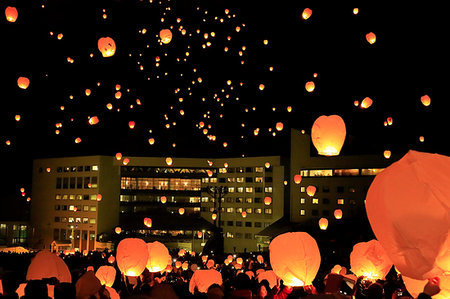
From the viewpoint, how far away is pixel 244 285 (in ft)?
15.6

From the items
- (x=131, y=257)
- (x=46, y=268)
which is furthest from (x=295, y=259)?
(x=131, y=257)

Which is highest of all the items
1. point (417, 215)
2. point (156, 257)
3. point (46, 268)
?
point (417, 215)

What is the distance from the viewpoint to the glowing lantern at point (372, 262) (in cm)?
691

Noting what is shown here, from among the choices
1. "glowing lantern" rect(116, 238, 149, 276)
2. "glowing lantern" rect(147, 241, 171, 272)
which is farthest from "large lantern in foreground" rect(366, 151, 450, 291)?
"glowing lantern" rect(147, 241, 171, 272)

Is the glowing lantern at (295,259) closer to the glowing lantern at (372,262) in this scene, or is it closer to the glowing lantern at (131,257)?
the glowing lantern at (372,262)

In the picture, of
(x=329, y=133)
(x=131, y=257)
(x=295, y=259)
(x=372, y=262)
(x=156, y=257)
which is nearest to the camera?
(x=295, y=259)

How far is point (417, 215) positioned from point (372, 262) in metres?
3.58

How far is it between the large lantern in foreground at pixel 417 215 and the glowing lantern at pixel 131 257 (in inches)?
186

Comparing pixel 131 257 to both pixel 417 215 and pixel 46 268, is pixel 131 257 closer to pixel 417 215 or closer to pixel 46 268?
pixel 46 268

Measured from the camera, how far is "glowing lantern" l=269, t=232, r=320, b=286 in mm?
5254

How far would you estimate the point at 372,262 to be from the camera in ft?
22.9

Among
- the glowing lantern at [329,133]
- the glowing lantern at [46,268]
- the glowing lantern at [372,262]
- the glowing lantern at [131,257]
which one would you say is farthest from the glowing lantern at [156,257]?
the glowing lantern at [46,268]

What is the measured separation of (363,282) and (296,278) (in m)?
2.00

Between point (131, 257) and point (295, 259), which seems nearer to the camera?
point (295, 259)
